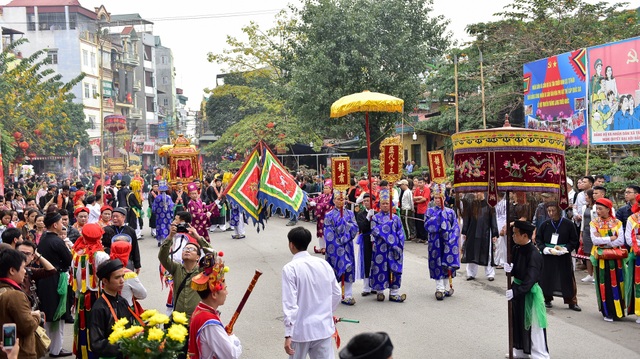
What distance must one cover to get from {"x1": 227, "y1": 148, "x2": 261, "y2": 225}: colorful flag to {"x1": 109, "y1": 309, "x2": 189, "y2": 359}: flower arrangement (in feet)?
20.8

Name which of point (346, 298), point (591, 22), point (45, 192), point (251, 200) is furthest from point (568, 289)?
point (45, 192)

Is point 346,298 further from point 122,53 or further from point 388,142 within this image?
point 122,53

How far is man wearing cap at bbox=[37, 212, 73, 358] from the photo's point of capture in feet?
25.6

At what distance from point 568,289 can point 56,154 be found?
42.1m

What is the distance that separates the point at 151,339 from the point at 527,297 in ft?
14.9

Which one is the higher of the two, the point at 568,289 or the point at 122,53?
the point at 122,53

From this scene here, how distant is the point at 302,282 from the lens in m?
5.68

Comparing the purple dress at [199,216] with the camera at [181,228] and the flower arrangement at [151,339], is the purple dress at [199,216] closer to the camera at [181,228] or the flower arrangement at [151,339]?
the camera at [181,228]

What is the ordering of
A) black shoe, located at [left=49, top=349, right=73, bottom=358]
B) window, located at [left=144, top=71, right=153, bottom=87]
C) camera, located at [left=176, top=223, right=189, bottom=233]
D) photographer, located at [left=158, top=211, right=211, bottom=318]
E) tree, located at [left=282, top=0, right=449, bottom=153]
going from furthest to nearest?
window, located at [left=144, top=71, right=153, bottom=87] → tree, located at [left=282, top=0, right=449, bottom=153] → black shoe, located at [left=49, top=349, right=73, bottom=358] → camera, located at [left=176, top=223, right=189, bottom=233] → photographer, located at [left=158, top=211, right=211, bottom=318]

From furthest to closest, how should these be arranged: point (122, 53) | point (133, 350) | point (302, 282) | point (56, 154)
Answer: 1. point (122, 53)
2. point (56, 154)
3. point (302, 282)
4. point (133, 350)

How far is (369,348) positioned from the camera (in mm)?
3041

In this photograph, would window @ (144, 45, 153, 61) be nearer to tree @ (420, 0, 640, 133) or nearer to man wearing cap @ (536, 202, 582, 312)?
tree @ (420, 0, 640, 133)

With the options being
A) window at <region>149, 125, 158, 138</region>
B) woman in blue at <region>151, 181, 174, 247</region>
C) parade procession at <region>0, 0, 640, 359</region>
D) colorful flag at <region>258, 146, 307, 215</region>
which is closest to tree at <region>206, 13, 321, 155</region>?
parade procession at <region>0, 0, 640, 359</region>

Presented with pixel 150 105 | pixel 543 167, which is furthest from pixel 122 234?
pixel 150 105
